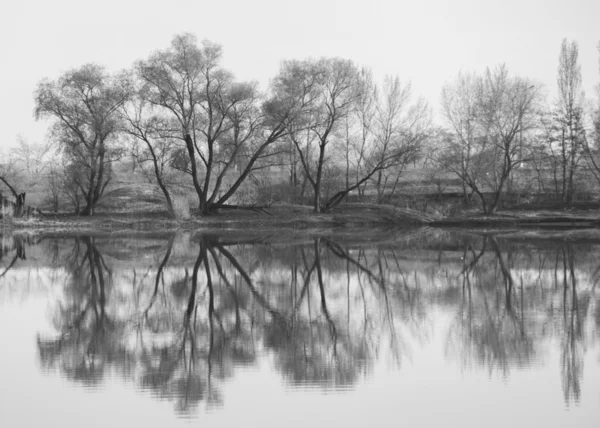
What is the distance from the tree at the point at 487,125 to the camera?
45.0 m

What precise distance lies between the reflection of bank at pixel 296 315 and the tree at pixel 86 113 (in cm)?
2136

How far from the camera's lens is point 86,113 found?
42750 millimetres

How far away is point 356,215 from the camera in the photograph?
43.4 meters

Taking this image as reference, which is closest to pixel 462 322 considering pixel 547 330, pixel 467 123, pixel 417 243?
pixel 547 330

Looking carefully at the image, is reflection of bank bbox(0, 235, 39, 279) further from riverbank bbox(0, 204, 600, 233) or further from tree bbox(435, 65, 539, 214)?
tree bbox(435, 65, 539, 214)

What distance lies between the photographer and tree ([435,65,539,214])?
4502 centimetres

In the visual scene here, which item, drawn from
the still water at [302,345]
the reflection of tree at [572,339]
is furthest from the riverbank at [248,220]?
the reflection of tree at [572,339]

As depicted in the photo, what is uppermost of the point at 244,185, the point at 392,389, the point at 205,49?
the point at 205,49

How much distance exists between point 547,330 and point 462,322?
1327 millimetres

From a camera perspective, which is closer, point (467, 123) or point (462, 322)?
point (462, 322)

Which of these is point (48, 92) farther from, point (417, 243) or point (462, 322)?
point (462, 322)

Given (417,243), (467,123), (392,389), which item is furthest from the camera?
(467,123)

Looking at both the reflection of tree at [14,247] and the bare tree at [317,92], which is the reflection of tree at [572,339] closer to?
the reflection of tree at [14,247]

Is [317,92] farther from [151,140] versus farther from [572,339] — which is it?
[572,339]
